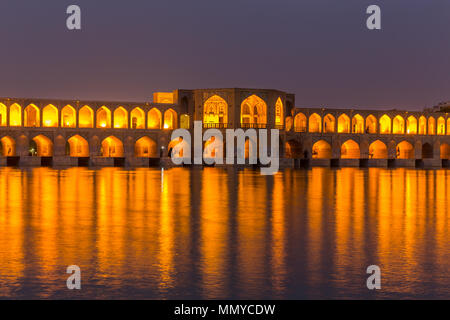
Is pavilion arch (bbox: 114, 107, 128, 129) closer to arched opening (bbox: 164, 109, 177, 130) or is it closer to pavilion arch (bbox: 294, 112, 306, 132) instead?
arched opening (bbox: 164, 109, 177, 130)

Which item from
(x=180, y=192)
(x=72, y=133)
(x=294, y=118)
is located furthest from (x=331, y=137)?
(x=180, y=192)

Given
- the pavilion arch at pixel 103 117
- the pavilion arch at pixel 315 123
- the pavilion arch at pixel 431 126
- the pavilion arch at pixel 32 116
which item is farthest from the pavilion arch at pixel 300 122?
the pavilion arch at pixel 32 116

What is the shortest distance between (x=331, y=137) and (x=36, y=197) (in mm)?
41056

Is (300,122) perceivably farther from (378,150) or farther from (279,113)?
(378,150)

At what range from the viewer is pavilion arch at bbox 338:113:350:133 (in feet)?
168

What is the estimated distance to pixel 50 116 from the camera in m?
44.6

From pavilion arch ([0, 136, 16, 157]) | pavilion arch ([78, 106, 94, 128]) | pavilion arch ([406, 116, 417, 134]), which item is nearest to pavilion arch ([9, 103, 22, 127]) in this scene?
pavilion arch ([0, 136, 16, 157])

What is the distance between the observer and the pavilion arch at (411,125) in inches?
2080

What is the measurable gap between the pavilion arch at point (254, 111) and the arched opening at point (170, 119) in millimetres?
5672

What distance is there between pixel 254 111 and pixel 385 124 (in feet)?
48.3

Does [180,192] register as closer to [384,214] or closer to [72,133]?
[384,214]

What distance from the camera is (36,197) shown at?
1101 centimetres

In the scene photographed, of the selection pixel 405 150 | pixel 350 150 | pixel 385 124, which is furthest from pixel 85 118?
pixel 405 150

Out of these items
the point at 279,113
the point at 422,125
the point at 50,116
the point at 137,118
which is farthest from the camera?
the point at 422,125
